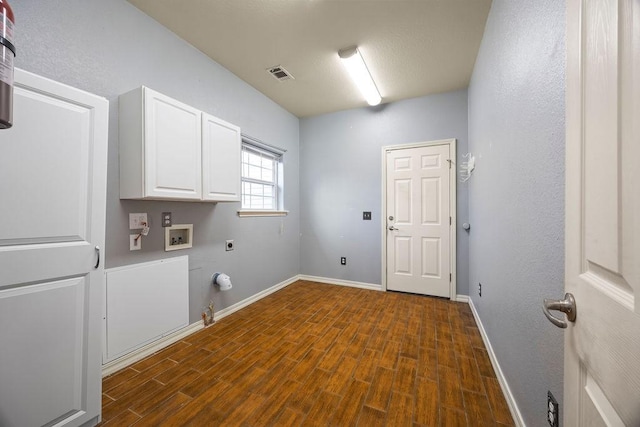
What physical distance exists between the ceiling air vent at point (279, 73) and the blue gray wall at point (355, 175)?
119 centimetres

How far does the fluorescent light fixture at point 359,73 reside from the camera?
2.43 meters

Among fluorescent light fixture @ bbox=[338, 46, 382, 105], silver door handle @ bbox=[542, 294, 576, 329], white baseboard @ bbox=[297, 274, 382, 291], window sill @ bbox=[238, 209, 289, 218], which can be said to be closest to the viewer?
silver door handle @ bbox=[542, 294, 576, 329]

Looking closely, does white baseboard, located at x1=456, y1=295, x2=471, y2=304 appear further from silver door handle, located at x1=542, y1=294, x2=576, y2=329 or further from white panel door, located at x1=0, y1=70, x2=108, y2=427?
white panel door, located at x1=0, y1=70, x2=108, y2=427

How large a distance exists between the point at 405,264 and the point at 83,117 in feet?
11.7

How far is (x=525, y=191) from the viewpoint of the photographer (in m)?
1.23

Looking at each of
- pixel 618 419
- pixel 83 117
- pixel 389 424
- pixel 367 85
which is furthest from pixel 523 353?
pixel 367 85

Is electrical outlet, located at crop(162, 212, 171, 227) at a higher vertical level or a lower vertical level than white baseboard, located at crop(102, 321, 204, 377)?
higher

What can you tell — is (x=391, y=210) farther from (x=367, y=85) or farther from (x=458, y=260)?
(x=367, y=85)

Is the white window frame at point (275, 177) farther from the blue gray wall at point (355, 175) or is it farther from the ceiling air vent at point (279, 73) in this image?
the ceiling air vent at point (279, 73)

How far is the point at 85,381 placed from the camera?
51.1 inches

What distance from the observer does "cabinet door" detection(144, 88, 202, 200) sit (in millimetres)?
1757

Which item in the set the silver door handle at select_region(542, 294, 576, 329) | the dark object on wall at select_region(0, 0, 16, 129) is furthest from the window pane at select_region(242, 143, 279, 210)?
the silver door handle at select_region(542, 294, 576, 329)

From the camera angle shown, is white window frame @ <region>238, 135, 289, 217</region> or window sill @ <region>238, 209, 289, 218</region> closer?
window sill @ <region>238, 209, 289, 218</region>

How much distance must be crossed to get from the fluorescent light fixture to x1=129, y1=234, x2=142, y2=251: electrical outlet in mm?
2500
